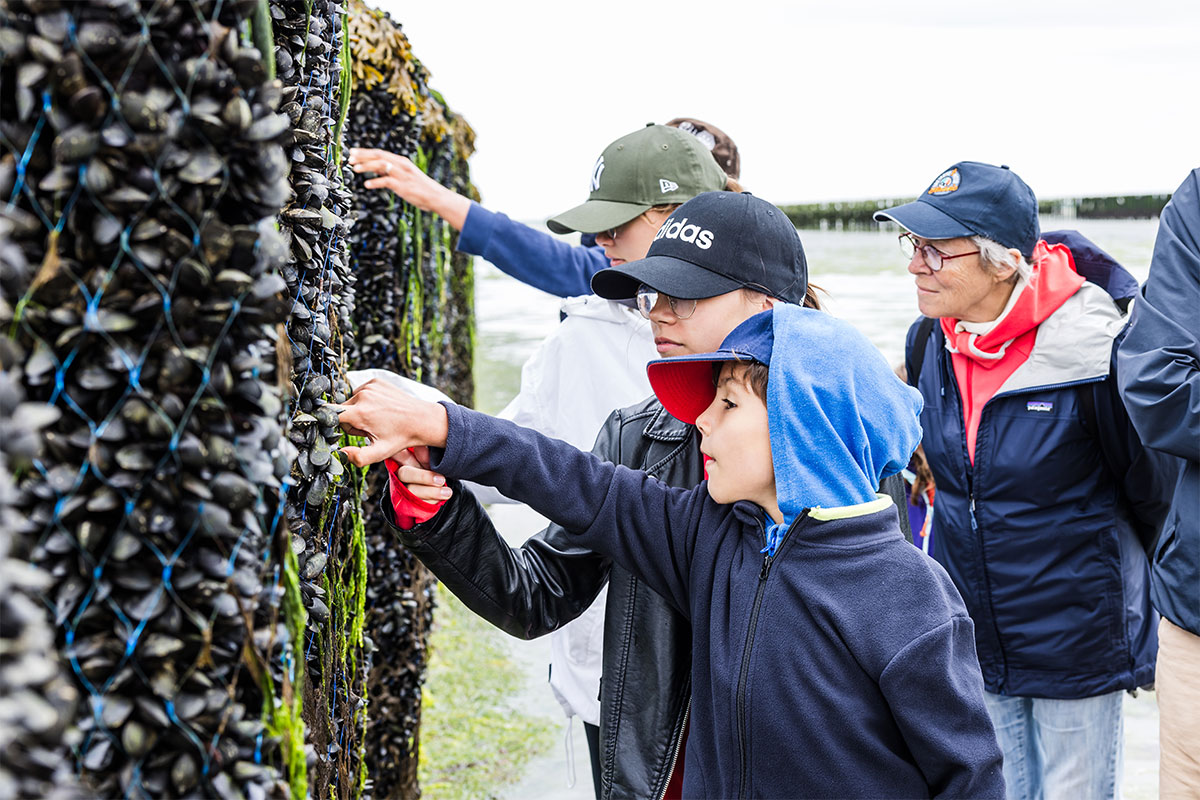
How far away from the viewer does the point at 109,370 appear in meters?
1.15

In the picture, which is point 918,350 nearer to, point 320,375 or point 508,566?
point 508,566

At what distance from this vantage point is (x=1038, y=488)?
3.16 m

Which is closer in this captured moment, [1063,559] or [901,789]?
[901,789]

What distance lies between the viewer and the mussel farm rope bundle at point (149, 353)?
111 cm

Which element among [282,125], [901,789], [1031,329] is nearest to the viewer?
[282,125]

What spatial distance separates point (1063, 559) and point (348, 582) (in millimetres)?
→ 2233

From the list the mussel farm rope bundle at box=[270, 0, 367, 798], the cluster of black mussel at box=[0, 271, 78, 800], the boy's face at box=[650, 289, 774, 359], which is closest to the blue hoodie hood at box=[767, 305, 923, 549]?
the boy's face at box=[650, 289, 774, 359]

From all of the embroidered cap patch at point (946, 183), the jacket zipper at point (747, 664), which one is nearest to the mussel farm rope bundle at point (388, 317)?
the embroidered cap patch at point (946, 183)

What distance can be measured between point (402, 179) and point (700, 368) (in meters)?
1.74

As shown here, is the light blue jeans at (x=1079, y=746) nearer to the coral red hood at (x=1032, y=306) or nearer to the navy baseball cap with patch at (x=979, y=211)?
the coral red hood at (x=1032, y=306)

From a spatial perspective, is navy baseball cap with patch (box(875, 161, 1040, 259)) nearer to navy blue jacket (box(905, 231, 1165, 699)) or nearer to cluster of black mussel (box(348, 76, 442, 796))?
navy blue jacket (box(905, 231, 1165, 699))

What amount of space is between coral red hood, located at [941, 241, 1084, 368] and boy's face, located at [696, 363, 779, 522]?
1586 millimetres

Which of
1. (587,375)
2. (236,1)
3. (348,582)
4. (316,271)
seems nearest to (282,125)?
(236,1)

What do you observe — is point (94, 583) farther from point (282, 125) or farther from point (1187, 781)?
point (1187, 781)
